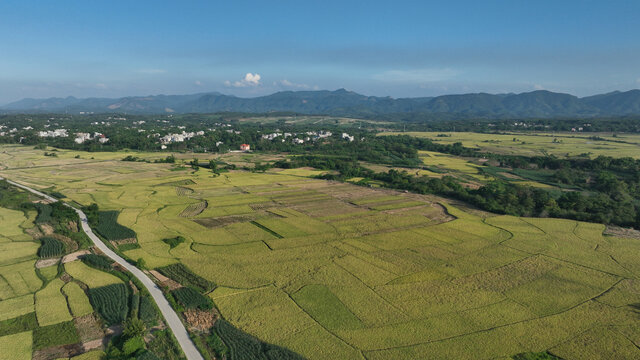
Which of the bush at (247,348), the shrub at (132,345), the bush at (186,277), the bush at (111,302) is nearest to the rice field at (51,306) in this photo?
the bush at (111,302)

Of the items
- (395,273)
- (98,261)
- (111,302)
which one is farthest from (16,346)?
(395,273)

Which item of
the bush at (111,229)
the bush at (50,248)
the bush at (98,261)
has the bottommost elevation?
the bush at (111,229)

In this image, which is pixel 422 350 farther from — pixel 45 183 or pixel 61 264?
pixel 45 183

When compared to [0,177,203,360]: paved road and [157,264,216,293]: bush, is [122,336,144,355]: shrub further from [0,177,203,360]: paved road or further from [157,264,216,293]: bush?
[157,264,216,293]: bush

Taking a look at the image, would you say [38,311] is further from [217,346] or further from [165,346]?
[217,346]

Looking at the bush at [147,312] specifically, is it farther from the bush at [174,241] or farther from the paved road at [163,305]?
the bush at [174,241]

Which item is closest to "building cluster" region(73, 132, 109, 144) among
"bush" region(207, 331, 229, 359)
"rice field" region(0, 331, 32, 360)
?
"rice field" region(0, 331, 32, 360)

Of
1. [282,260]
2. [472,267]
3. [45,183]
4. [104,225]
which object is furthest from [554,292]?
[45,183]
